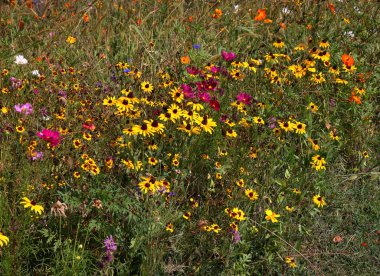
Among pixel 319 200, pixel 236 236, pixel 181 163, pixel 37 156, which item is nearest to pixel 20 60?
pixel 37 156

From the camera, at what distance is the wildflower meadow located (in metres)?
2.08

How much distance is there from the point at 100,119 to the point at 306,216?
4.07ft

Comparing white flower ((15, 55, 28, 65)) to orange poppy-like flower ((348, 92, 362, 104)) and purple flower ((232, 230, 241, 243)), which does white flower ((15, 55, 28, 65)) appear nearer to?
purple flower ((232, 230, 241, 243))

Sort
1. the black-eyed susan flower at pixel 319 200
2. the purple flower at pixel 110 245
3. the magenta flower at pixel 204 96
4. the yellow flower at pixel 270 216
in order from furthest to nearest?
the magenta flower at pixel 204 96, the black-eyed susan flower at pixel 319 200, the yellow flower at pixel 270 216, the purple flower at pixel 110 245

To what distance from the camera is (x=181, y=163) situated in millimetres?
2598

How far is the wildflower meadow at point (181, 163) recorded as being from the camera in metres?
2.08

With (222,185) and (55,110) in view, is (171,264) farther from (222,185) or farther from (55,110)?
(55,110)

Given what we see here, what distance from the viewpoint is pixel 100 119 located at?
2654 mm

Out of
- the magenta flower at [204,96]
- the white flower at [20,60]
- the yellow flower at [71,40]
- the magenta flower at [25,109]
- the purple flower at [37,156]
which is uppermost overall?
the magenta flower at [204,96]

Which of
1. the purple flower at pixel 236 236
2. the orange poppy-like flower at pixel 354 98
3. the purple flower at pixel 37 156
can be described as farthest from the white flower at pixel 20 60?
the orange poppy-like flower at pixel 354 98

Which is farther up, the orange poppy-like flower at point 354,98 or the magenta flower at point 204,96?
the magenta flower at point 204,96

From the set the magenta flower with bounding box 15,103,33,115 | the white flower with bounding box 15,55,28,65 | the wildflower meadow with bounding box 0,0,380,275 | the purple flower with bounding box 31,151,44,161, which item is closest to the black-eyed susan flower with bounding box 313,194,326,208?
the wildflower meadow with bounding box 0,0,380,275

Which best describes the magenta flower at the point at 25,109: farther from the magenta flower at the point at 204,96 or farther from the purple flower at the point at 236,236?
the purple flower at the point at 236,236

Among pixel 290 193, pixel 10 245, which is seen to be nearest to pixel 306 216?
pixel 290 193
